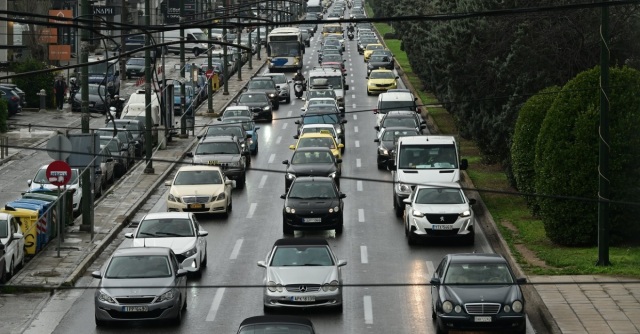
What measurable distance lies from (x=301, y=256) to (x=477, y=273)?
395 centimetres

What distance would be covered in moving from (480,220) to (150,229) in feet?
35.7

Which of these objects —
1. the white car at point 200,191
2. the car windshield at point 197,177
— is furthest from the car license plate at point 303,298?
the car windshield at point 197,177

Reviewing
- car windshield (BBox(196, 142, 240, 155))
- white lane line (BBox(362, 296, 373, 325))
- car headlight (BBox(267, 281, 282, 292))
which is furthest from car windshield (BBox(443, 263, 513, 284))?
car windshield (BBox(196, 142, 240, 155))

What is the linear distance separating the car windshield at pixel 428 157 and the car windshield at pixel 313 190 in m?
3.38

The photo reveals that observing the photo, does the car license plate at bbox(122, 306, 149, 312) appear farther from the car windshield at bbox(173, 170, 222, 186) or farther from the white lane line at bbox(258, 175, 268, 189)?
the white lane line at bbox(258, 175, 268, 189)

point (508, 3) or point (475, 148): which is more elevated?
point (508, 3)

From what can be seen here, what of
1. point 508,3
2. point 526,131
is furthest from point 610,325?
point 508,3

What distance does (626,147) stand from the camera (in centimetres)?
3083

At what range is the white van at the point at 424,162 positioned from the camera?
3748cm

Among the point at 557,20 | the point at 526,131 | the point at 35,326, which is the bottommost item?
the point at 35,326

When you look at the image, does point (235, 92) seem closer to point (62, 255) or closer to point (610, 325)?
point (62, 255)

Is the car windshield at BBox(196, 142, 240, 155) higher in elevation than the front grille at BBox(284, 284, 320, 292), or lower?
higher

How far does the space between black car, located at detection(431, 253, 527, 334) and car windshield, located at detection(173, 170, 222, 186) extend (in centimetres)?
1533

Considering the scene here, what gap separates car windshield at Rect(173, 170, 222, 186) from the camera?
3819 cm
